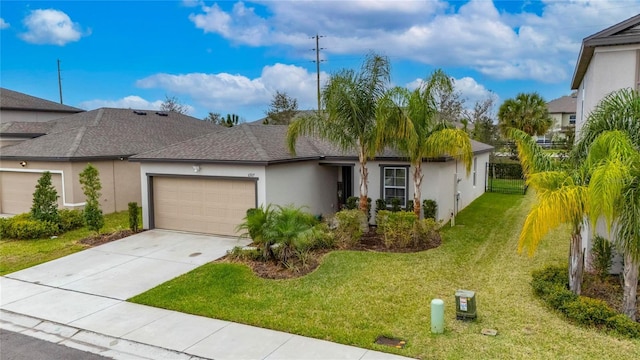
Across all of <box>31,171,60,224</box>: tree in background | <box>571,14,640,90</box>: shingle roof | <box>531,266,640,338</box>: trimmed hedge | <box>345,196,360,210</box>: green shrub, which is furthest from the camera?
<box>345,196,360,210</box>: green shrub

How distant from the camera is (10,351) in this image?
276 inches

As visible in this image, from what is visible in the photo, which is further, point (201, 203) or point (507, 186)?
point (507, 186)

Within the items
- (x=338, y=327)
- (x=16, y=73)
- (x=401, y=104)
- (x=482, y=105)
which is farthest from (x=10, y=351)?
(x=482, y=105)

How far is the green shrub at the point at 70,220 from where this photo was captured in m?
15.8

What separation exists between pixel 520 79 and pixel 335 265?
90.4 ft

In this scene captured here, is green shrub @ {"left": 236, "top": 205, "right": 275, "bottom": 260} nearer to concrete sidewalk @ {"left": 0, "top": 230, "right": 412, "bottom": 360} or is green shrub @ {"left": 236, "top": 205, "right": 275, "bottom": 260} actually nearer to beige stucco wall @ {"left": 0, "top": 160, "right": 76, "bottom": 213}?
concrete sidewalk @ {"left": 0, "top": 230, "right": 412, "bottom": 360}

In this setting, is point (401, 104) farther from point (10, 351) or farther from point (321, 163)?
point (10, 351)

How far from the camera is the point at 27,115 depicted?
1078 inches

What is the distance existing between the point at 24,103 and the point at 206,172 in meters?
20.1

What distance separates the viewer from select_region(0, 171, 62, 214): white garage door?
18844mm

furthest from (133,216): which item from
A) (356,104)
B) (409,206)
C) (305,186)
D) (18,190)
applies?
(409,206)

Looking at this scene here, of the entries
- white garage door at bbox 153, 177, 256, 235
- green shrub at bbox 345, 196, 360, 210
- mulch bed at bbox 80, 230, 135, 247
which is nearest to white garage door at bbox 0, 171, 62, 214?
mulch bed at bbox 80, 230, 135, 247

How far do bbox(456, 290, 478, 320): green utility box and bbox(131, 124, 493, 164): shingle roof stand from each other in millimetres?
7784

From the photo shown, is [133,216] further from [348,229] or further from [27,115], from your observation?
[27,115]
